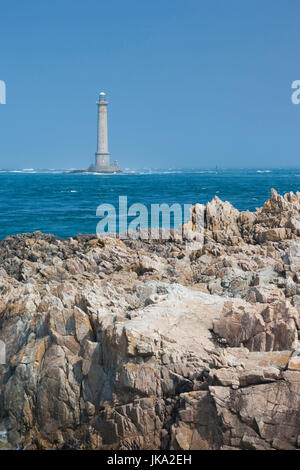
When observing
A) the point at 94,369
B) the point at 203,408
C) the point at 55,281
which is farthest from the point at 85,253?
the point at 203,408

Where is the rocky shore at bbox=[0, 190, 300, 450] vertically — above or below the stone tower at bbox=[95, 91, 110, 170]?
below

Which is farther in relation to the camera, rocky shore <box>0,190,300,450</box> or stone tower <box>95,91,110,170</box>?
stone tower <box>95,91,110,170</box>

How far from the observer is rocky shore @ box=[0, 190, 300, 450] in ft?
25.1

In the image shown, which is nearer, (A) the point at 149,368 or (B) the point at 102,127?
(A) the point at 149,368

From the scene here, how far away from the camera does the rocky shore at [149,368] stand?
7656mm

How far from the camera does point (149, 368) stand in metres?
8.59

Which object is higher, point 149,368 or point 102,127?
point 102,127

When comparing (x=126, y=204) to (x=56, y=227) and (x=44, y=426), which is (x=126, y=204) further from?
(x=44, y=426)

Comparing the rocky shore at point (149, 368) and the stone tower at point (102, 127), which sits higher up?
the stone tower at point (102, 127)

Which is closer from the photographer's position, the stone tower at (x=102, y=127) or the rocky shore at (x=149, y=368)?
the rocky shore at (x=149, y=368)

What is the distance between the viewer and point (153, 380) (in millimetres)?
8508
